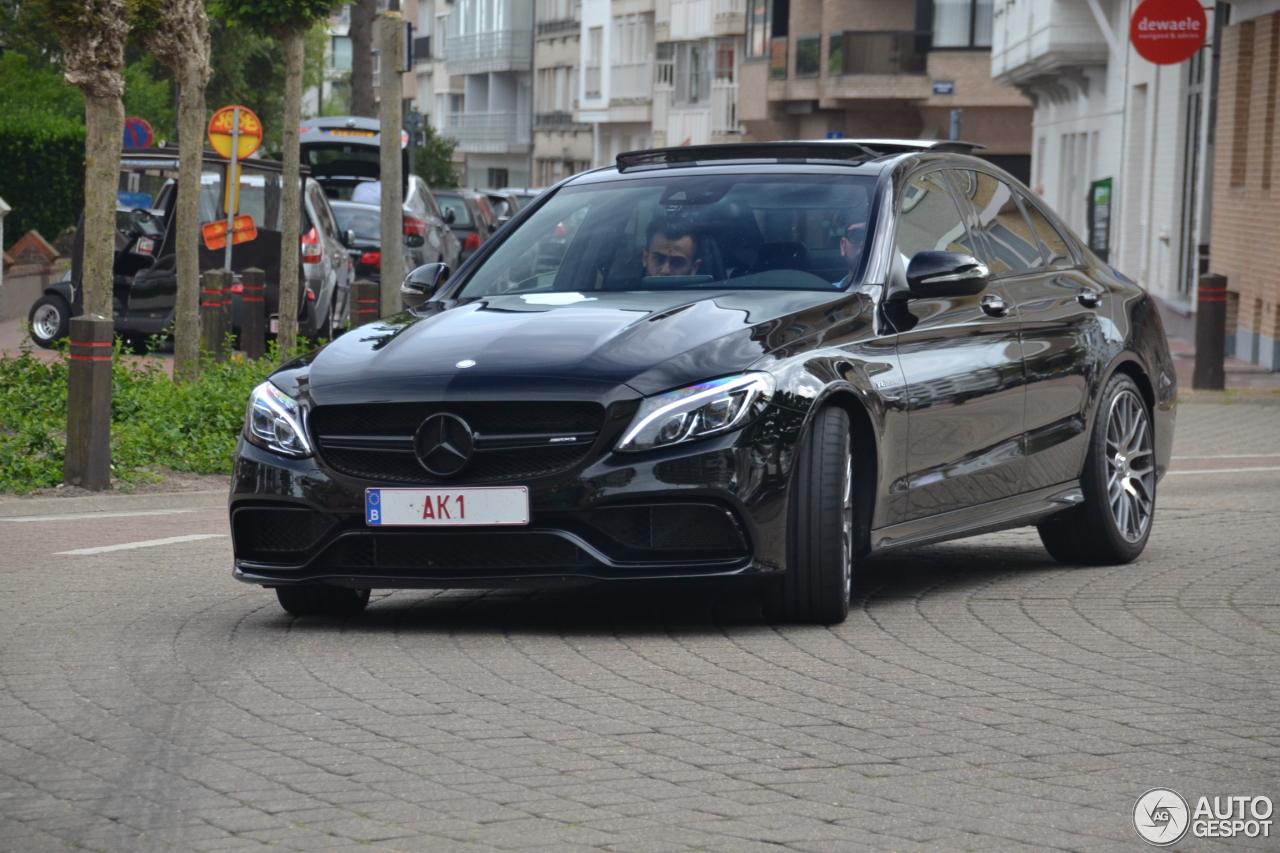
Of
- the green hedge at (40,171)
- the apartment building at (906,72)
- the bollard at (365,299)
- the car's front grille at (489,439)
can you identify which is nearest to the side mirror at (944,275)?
the car's front grille at (489,439)

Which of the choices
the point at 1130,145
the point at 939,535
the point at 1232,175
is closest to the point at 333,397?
the point at 939,535

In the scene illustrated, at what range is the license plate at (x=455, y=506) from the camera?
6781mm

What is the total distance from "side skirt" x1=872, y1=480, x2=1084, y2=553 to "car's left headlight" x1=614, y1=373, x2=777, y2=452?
88 cm

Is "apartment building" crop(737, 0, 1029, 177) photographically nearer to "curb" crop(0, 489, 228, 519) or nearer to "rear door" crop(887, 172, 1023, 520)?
"curb" crop(0, 489, 228, 519)

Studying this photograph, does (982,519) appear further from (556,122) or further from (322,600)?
(556,122)

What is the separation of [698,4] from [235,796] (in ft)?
244

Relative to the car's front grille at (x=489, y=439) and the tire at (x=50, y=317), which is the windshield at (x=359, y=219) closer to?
the tire at (x=50, y=317)

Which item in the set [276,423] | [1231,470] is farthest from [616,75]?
[276,423]

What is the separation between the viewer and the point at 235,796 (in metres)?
5.07

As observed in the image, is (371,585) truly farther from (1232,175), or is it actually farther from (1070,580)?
(1232,175)

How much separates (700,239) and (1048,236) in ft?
6.53

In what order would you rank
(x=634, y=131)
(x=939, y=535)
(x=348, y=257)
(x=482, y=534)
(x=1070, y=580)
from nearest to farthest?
(x=482, y=534) → (x=939, y=535) → (x=1070, y=580) → (x=348, y=257) → (x=634, y=131)

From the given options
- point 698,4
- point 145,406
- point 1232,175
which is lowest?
point 145,406

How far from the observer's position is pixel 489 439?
22.3ft
